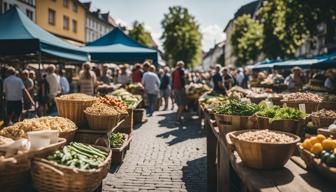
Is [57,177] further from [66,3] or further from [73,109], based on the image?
[66,3]

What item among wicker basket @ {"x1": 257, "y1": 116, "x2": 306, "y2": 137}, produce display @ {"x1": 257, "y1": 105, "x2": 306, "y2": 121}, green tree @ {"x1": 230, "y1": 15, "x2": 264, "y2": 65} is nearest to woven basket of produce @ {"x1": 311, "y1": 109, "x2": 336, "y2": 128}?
produce display @ {"x1": 257, "y1": 105, "x2": 306, "y2": 121}

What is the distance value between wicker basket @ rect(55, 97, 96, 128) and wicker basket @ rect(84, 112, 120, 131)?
17 cm

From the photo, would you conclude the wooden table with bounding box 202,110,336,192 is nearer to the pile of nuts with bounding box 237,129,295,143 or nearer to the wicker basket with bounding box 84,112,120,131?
the pile of nuts with bounding box 237,129,295,143

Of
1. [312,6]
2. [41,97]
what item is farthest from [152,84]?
[312,6]

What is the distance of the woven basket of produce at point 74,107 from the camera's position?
551cm

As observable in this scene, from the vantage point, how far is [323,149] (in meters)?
3.12

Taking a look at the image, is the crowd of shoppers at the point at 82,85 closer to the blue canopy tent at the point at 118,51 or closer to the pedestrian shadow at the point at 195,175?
the blue canopy tent at the point at 118,51

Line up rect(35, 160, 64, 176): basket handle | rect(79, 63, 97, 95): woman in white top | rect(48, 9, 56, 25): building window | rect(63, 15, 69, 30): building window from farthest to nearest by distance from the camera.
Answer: rect(63, 15, 69, 30): building window
rect(48, 9, 56, 25): building window
rect(79, 63, 97, 95): woman in white top
rect(35, 160, 64, 176): basket handle

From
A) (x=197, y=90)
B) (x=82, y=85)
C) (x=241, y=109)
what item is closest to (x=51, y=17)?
(x=197, y=90)

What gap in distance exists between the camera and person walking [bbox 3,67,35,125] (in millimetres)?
10258

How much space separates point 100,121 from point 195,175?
201cm

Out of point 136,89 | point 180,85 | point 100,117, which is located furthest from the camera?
point 136,89

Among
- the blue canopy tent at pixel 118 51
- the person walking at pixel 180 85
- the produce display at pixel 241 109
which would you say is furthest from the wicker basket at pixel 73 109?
the blue canopy tent at pixel 118 51

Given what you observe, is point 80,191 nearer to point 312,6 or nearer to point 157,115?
point 157,115
